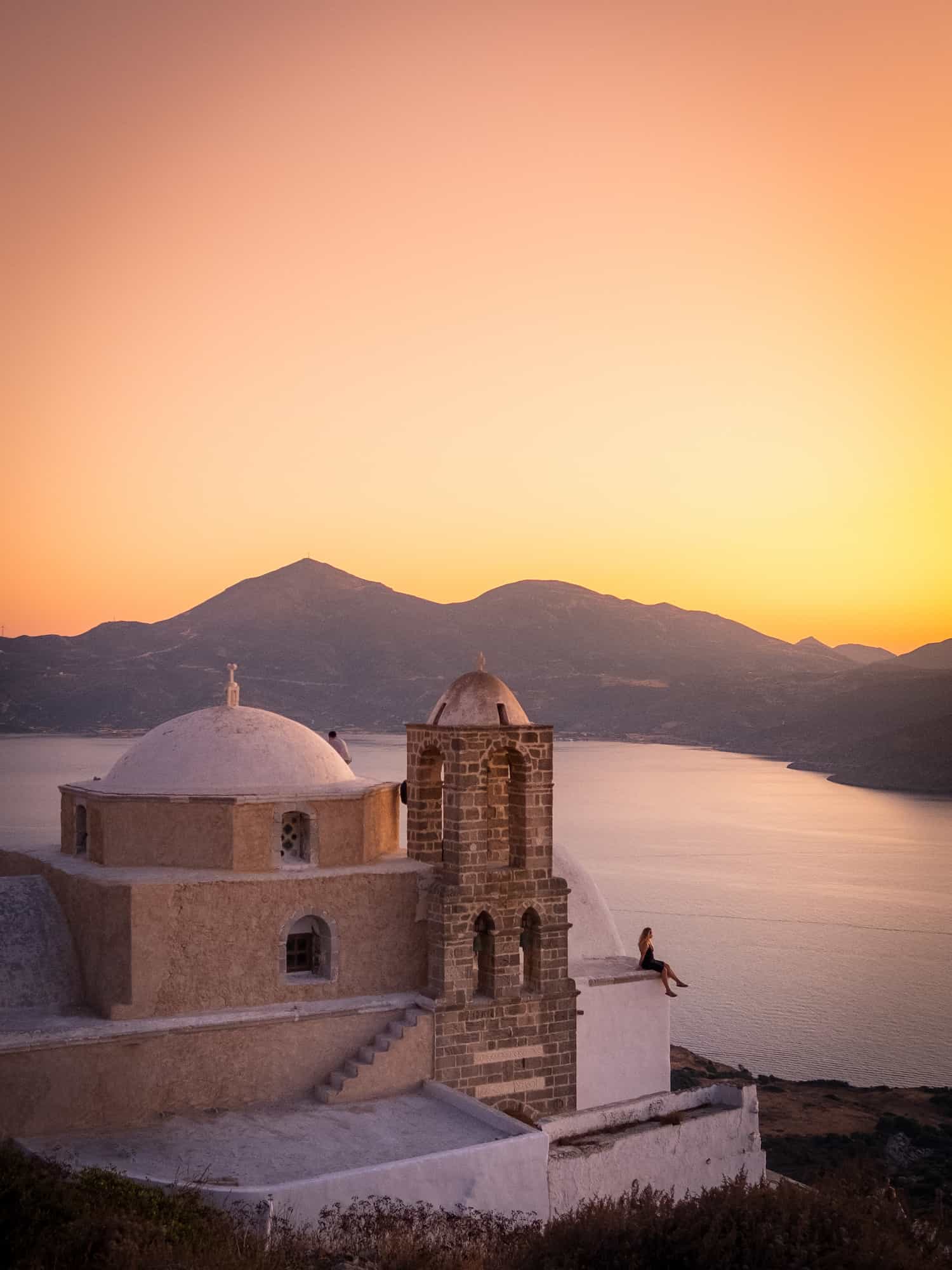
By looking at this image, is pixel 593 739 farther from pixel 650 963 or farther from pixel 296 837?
pixel 296 837

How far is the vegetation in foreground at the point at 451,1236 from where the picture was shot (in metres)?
7.01

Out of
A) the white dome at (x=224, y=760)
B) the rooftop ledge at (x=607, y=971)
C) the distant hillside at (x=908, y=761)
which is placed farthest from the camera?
the distant hillside at (x=908, y=761)

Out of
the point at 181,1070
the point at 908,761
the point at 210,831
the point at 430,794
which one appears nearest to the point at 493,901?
the point at 430,794

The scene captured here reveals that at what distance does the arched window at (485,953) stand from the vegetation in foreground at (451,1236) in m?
3.63

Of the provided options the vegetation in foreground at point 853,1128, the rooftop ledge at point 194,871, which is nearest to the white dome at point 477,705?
the rooftop ledge at point 194,871

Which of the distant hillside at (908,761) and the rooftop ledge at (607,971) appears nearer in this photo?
the rooftop ledge at (607,971)

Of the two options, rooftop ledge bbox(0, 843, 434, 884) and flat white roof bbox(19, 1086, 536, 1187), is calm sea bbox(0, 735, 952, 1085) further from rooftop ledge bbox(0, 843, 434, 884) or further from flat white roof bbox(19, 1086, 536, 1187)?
flat white roof bbox(19, 1086, 536, 1187)

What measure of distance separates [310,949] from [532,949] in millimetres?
2294

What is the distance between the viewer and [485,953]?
12.5 meters

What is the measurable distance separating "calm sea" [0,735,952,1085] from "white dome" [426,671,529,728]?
506 centimetres

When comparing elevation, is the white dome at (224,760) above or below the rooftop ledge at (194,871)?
above

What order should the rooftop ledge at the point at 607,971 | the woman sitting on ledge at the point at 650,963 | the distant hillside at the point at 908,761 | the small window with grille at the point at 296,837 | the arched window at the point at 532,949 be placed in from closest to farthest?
the small window with grille at the point at 296,837 < the arched window at the point at 532,949 < the rooftop ledge at the point at 607,971 < the woman sitting on ledge at the point at 650,963 < the distant hillside at the point at 908,761

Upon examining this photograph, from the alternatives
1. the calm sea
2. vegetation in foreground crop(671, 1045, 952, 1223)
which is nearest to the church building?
the calm sea

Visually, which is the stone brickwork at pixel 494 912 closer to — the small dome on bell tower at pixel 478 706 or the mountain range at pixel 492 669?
the small dome on bell tower at pixel 478 706
